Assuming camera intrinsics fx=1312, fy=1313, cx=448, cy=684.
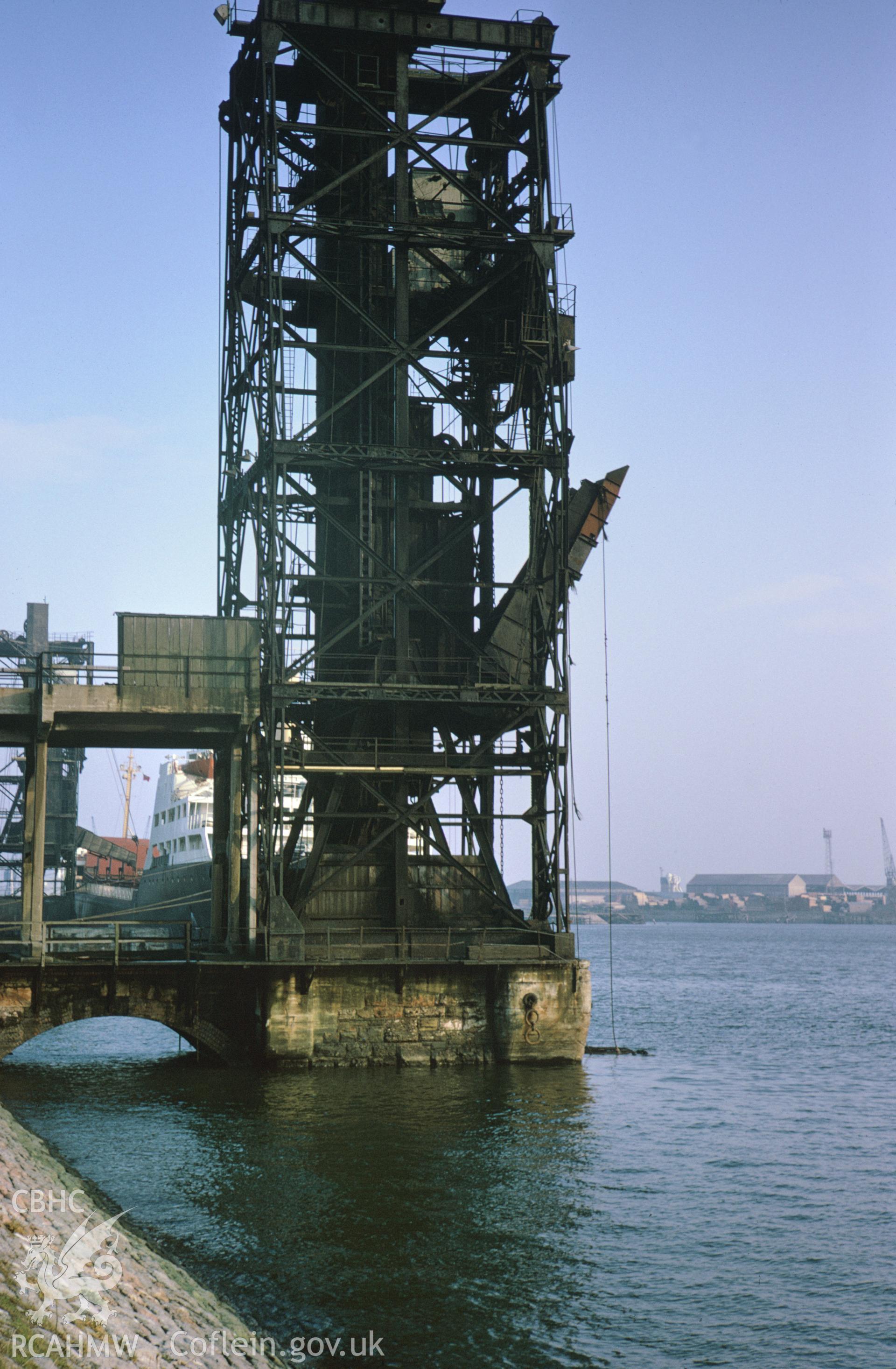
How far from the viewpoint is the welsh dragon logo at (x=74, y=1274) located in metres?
12.0

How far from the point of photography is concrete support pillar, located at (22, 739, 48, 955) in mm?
35281

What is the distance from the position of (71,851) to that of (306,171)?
173ft

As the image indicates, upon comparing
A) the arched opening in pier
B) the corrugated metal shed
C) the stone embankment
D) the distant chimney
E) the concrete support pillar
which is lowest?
the arched opening in pier

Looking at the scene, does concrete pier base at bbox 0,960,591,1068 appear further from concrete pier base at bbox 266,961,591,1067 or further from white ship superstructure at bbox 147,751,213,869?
white ship superstructure at bbox 147,751,213,869

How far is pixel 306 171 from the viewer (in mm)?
43688

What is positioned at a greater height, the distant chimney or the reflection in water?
the distant chimney

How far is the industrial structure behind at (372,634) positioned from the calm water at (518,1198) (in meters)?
2.47

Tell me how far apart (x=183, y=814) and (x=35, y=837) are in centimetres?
5751

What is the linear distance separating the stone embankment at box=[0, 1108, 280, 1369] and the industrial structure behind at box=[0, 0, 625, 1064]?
16.1 metres

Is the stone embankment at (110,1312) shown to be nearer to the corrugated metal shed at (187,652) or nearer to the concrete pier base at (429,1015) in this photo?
the concrete pier base at (429,1015)

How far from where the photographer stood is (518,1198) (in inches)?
897

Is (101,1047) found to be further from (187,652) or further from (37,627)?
(37,627)

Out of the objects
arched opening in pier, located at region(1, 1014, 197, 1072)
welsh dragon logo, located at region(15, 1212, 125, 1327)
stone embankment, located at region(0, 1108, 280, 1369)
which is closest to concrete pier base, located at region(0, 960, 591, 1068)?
arched opening in pier, located at region(1, 1014, 197, 1072)

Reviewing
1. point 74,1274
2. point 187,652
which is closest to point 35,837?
point 187,652
